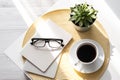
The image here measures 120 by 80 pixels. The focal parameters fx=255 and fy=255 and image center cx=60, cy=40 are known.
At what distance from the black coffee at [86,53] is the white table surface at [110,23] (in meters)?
0.08

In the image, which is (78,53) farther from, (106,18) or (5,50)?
(5,50)

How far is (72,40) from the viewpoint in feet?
2.96

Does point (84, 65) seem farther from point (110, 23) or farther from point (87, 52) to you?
point (110, 23)

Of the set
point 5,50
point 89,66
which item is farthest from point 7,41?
point 89,66

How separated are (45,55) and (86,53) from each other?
0.47 feet

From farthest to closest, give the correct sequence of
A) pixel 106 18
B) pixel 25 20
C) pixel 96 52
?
pixel 25 20, pixel 106 18, pixel 96 52

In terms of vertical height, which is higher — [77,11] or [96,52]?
[77,11]

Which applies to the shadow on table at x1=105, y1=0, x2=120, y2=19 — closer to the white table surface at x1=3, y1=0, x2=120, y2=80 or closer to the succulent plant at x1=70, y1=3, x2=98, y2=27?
the white table surface at x1=3, y1=0, x2=120, y2=80

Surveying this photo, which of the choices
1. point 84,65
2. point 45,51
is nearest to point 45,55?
point 45,51

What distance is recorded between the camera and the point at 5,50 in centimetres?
100

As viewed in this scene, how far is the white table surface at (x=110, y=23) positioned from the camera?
88 centimetres

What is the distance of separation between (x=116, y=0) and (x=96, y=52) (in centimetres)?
28

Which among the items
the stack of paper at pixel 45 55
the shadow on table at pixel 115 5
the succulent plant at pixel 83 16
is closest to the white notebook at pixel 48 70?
the stack of paper at pixel 45 55

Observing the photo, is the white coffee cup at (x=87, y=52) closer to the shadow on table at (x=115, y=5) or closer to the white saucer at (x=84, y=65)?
the white saucer at (x=84, y=65)
